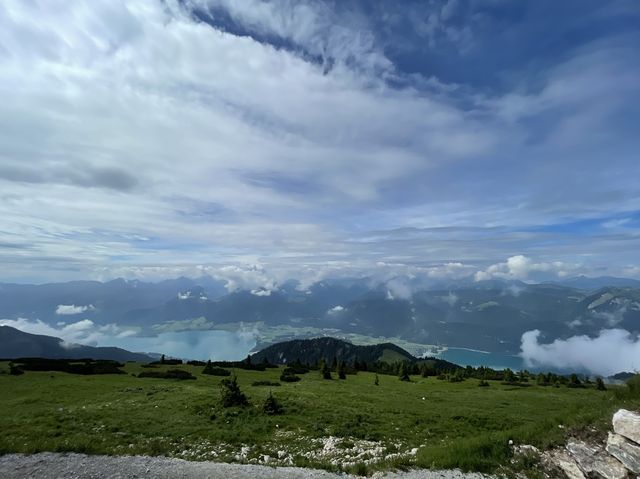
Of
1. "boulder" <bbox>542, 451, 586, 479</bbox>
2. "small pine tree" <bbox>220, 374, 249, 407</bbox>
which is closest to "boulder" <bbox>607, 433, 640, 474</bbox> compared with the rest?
"boulder" <bbox>542, 451, 586, 479</bbox>

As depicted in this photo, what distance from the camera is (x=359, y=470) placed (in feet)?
44.9

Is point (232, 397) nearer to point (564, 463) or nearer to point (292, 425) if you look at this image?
point (292, 425)

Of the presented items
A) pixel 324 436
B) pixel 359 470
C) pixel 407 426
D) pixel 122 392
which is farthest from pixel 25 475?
pixel 122 392

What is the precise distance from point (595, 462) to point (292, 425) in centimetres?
1568

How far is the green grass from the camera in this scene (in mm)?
15383

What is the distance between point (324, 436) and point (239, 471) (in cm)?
821

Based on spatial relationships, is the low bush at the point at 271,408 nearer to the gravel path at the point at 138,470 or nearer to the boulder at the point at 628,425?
the gravel path at the point at 138,470

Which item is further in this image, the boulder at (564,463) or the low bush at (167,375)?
the low bush at (167,375)

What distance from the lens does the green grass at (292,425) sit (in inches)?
606

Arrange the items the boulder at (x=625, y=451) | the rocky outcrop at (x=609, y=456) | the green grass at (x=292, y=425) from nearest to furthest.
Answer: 1. the boulder at (x=625, y=451)
2. the rocky outcrop at (x=609, y=456)
3. the green grass at (x=292, y=425)

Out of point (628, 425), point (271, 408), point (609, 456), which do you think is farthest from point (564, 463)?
point (271, 408)

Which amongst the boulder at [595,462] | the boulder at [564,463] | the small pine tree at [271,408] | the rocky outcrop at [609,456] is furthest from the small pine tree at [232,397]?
the boulder at [595,462]

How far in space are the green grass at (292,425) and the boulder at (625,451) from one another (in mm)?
1839

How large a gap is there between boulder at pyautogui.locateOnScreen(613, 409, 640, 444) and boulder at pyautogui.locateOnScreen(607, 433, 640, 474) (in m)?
0.20
